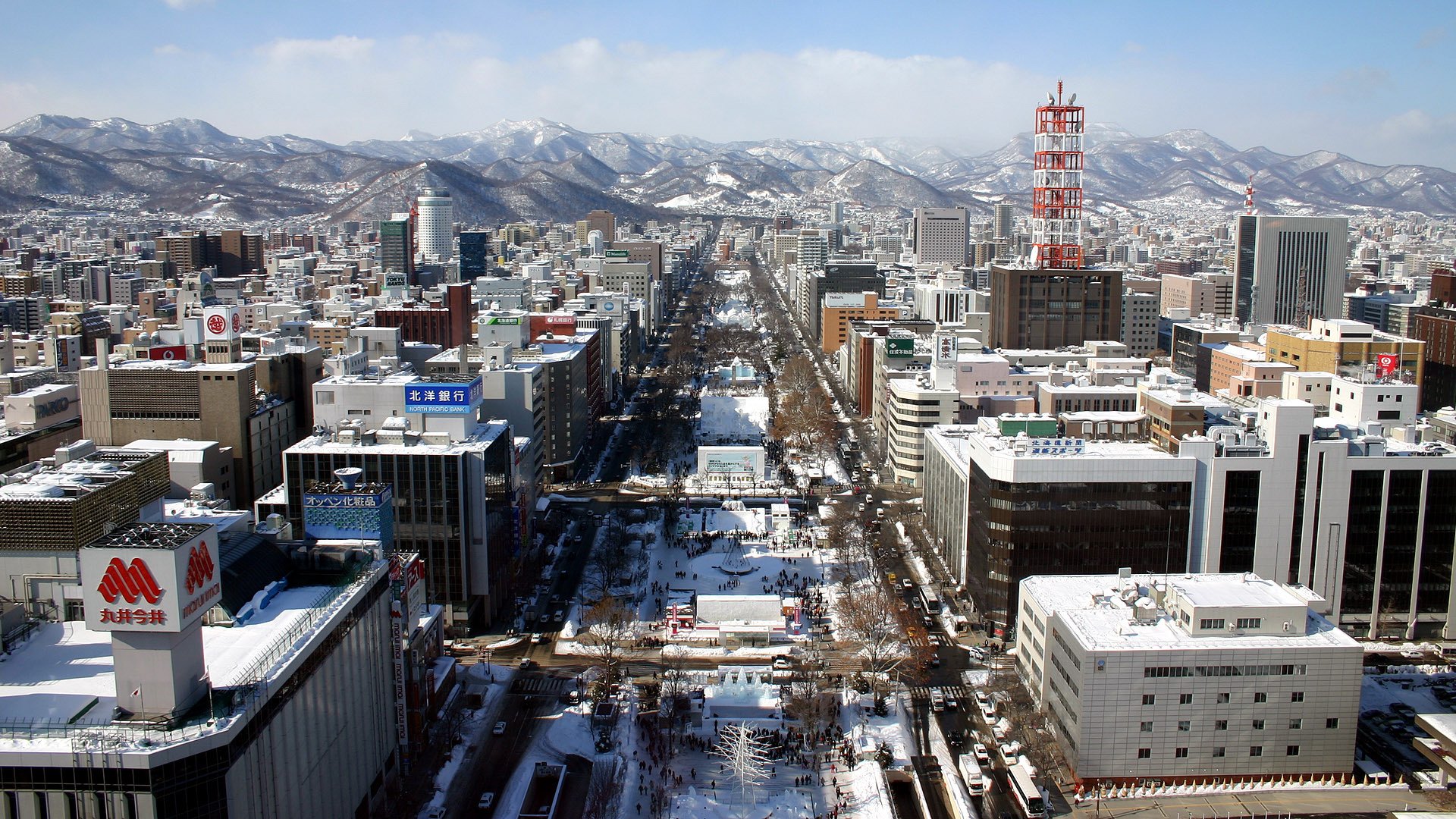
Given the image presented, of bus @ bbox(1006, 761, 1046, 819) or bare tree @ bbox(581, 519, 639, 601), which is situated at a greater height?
bare tree @ bbox(581, 519, 639, 601)

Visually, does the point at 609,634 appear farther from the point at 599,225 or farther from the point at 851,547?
the point at 599,225

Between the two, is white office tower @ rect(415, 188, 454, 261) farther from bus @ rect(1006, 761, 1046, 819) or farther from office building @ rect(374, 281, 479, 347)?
bus @ rect(1006, 761, 1046, 819)

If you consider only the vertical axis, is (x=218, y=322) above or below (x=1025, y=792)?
above

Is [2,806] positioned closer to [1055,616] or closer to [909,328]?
[1055,616]

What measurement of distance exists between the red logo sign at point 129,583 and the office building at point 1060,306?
50.3 meters

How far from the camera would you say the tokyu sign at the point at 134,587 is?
14.2 metres

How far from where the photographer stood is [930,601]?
30922 millimetres

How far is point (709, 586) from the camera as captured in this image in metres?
32.8

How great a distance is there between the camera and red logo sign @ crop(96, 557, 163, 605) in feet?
46.5

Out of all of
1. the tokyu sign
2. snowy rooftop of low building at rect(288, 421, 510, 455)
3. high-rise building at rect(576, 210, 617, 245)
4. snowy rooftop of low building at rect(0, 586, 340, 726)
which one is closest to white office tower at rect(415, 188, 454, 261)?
high-rise building at rect(576, 210, 617, 245)

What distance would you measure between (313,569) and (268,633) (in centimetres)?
278

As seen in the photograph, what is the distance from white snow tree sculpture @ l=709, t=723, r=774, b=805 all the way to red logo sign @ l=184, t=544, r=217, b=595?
10.2 metres

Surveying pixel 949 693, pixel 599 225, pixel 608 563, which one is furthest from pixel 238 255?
pixel 949 693

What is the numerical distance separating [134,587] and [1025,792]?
14.8 metres
